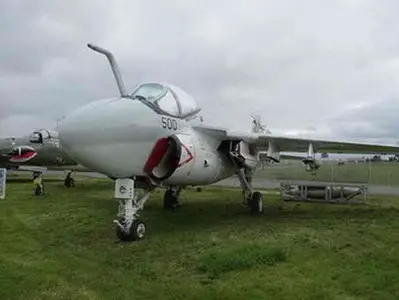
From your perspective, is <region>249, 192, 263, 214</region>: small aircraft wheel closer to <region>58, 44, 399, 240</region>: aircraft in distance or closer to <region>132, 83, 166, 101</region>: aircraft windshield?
<region>58, 44, 399, 240</region>: aircraft in distance

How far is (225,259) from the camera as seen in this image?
296 inches

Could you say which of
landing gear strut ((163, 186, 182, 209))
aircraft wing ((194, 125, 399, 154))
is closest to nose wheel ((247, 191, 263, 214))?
aircraft wing ((194, 125, 399, 154))

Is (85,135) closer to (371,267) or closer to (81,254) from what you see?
(81,254)

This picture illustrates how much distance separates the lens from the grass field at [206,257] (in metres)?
6.14

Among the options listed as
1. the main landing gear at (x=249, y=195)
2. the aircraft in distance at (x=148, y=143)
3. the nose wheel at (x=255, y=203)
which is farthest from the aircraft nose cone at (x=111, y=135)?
the nose wheel at (x=255, y=203)

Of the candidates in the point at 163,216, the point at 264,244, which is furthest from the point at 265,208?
the point at 264,244

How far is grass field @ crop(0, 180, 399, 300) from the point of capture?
20.1 ft

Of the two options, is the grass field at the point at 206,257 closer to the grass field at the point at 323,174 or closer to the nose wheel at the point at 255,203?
the nose wheel at the point at 255,203

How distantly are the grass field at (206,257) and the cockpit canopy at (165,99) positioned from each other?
8.92 feet

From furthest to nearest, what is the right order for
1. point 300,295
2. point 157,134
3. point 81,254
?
point 157,134 → point 81,254 → point 300,295

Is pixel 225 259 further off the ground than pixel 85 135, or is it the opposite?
pixel 85 135

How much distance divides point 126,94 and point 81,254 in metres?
3.55

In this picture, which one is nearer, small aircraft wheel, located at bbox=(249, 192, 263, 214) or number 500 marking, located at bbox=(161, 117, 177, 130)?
number 500 marking, located at bbox=(161, 117, 177, 130)

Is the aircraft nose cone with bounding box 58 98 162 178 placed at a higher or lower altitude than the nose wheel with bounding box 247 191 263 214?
higher
